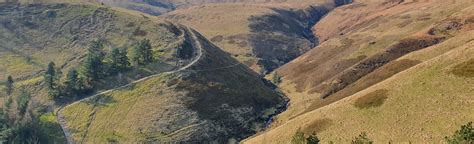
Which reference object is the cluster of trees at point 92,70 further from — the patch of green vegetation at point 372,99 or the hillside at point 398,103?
the patch of green vegetation at point 372,99

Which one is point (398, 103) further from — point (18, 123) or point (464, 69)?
point (18, 123)

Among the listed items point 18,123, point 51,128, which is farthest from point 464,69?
point 18,123

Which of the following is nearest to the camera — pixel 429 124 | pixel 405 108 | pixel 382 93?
pixel 429 124

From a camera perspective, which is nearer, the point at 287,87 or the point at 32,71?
the point at 32,71

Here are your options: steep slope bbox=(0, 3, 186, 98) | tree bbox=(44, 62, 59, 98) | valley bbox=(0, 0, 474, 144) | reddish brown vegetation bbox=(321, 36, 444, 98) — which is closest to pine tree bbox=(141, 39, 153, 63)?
valley bbox=(0, 0, 474, 144)

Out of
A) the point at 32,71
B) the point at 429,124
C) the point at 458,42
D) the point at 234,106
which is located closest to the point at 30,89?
the point at 32,71

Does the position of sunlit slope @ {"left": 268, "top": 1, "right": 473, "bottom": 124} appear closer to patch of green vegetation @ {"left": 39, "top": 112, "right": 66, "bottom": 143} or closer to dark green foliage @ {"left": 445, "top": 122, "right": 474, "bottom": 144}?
patch of green vegetation @ {"left": 39, "top": 112, "right": 66, "bottom": 143}

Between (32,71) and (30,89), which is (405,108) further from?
(32,71)

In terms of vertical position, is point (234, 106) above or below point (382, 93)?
below
